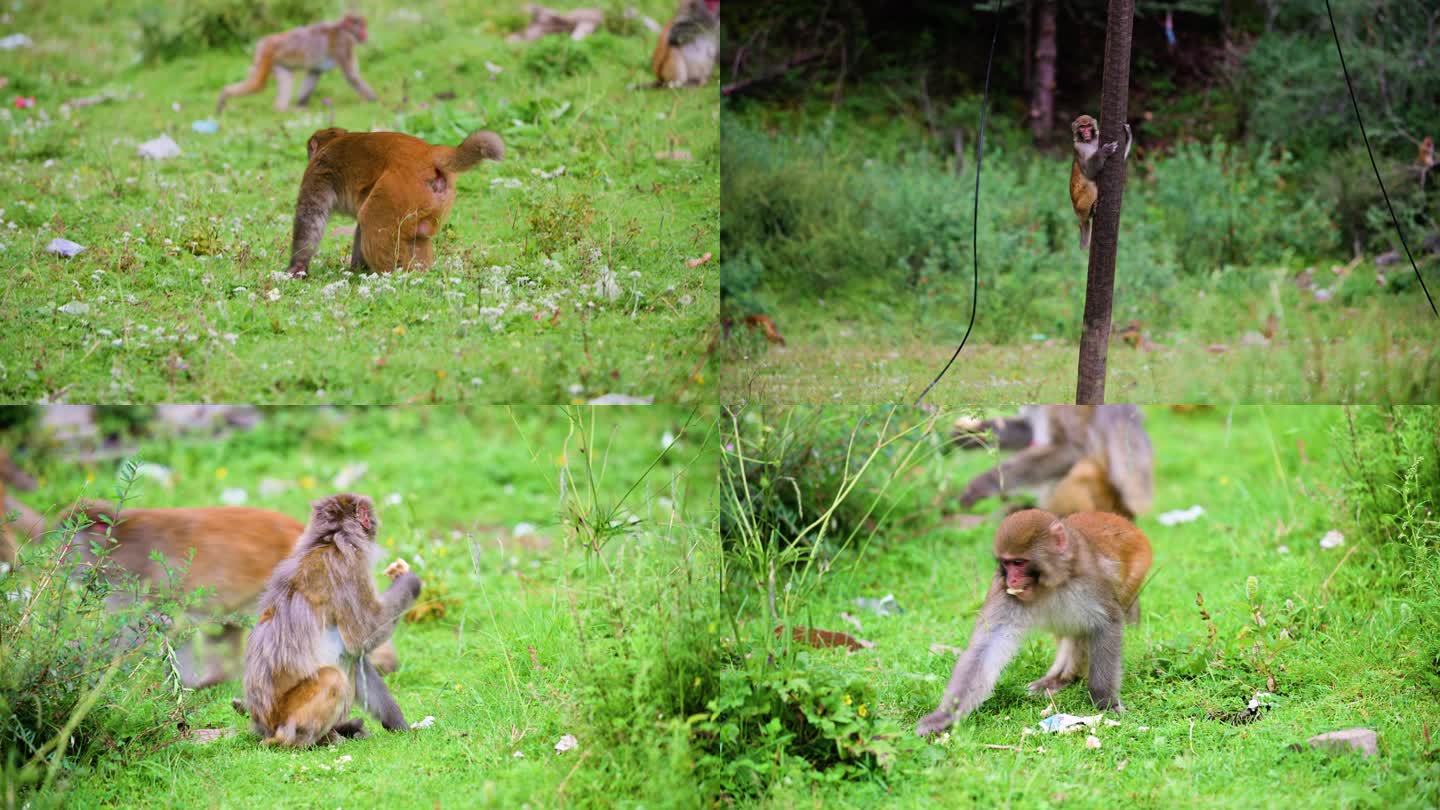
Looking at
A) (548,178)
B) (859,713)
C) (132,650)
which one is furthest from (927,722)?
(548,178)

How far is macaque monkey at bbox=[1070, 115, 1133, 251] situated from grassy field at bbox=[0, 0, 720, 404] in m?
2.44

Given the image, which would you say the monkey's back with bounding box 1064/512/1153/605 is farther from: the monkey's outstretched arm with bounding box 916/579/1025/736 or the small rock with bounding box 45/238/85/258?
the small rock with bounding box 45/238/85/258

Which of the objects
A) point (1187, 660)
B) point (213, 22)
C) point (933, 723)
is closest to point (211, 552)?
point (933, 723)

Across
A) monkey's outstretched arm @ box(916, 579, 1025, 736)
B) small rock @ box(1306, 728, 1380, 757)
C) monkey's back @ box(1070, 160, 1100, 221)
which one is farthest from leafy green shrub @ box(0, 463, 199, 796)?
monkey's back @ box(1070, 160, 1100, 221)

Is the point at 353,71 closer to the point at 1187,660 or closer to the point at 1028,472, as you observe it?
the point at 1028,472

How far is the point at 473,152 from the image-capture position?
7.82 m

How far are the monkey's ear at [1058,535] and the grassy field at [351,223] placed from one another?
3468mm

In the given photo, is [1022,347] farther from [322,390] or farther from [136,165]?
[136,165]

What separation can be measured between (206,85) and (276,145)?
4.20ft

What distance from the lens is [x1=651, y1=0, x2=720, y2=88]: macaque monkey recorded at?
32.4 ft

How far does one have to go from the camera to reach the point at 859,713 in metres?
4.73

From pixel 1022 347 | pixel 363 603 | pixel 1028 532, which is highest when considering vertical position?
pixel 1028 532

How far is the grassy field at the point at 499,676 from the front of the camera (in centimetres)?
462

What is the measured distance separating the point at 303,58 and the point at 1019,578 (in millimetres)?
7275
